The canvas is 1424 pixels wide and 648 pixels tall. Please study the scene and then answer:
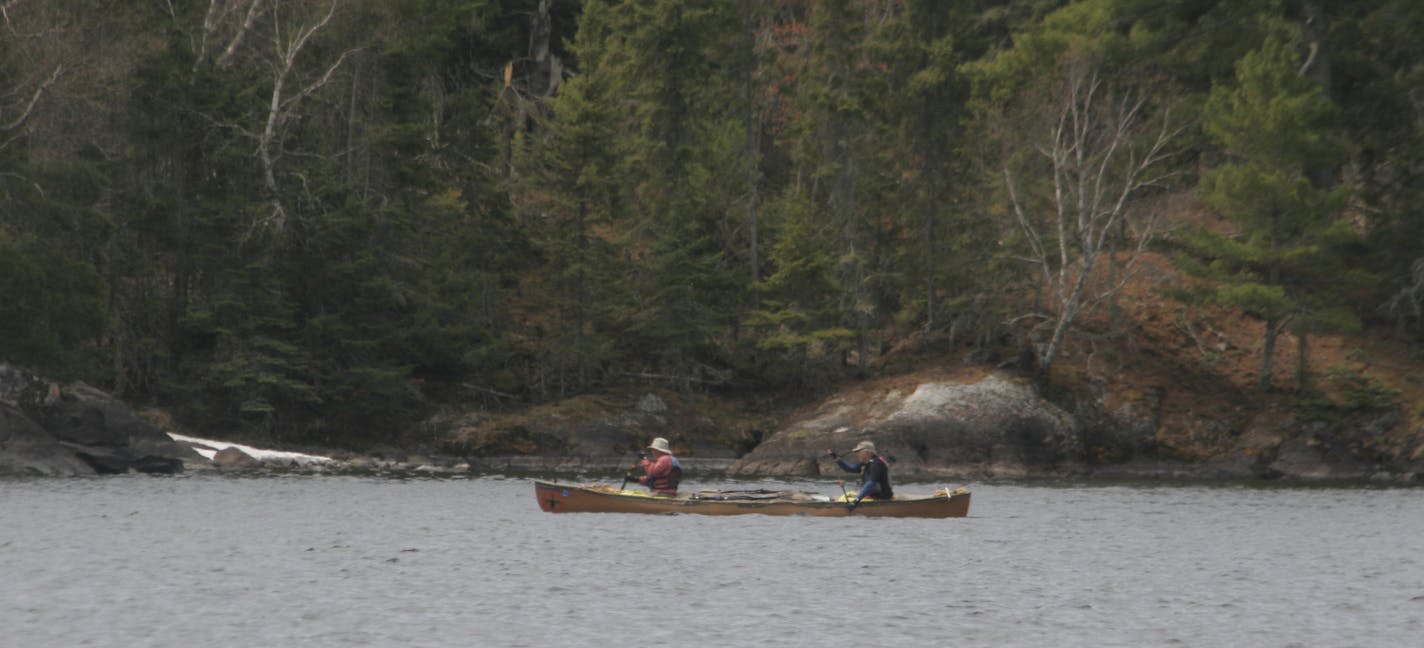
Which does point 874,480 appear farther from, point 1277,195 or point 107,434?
point 107,434

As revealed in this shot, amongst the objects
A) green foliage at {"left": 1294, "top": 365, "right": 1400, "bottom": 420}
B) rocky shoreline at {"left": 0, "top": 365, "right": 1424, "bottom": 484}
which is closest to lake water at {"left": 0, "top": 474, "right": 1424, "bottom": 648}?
rocky shoreline at {"left": 0, "top": 365, "right": 1424, "bottom": 484}

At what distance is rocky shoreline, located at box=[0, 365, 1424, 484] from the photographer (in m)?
41.0

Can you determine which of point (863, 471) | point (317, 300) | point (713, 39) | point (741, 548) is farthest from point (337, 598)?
point (713, 39)

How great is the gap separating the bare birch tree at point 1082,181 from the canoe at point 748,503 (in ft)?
60.0

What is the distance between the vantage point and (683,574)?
21.2 m

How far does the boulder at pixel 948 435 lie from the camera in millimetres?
45125

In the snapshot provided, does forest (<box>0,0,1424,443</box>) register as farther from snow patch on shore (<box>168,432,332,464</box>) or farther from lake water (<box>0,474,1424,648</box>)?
lake water (<box>0,474,1424,648</box>)

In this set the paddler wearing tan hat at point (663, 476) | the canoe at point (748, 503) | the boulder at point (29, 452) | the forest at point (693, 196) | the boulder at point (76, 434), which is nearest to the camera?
the canoe at point (748, 503)

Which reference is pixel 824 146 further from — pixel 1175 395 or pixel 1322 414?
pixel 1322 414

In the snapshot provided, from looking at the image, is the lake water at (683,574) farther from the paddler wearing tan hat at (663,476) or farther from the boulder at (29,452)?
the boulder at (29,452)

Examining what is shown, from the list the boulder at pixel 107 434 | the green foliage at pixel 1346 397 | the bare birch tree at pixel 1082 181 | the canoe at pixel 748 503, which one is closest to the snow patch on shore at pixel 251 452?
the boulder at pixel 107 434

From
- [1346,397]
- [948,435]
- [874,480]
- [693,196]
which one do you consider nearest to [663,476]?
[874,480]

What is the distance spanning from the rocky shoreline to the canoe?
12.9m

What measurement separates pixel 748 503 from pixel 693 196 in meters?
24.0
